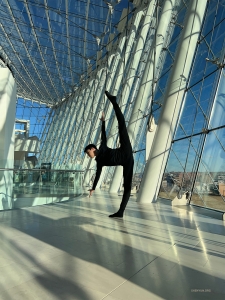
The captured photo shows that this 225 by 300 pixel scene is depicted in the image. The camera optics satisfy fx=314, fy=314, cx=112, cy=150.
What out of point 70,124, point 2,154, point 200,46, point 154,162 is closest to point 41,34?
point 70,124

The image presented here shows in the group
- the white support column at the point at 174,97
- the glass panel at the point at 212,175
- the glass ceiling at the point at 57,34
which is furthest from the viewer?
the glass ceiling at the point at 57,34

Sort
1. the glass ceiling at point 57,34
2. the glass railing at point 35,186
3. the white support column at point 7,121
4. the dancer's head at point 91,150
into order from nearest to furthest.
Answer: the dancer's head at point 91,150, the glass railing at point 35,186, the white support column at point 7,121, the glass ceiling at point 57,34

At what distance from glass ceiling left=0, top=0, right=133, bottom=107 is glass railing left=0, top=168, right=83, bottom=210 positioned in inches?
470

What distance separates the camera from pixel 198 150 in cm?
1184

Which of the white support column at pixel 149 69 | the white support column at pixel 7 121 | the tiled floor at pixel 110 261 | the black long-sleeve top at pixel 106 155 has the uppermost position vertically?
the white support column at pixel 149 69

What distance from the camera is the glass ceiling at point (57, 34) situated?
20750 millimetres

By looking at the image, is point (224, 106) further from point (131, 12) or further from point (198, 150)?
point (131, 12)

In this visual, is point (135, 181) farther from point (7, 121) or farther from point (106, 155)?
point (106, 155)

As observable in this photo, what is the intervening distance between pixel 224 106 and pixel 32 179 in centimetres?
693

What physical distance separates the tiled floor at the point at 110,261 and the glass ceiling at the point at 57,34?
54.2 ft

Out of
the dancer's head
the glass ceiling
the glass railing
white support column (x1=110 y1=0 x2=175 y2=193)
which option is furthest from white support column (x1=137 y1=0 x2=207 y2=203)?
the glass ceiling

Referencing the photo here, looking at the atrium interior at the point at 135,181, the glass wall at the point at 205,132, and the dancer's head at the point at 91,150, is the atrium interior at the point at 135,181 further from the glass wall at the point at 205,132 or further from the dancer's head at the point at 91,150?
the dancer's head at the point at 91,150

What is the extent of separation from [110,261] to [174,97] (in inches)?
282

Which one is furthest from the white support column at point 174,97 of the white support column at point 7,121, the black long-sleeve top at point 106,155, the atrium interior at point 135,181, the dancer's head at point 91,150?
the dancer's head at point 91,150
